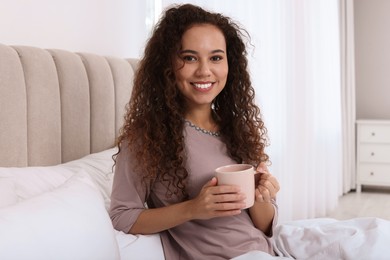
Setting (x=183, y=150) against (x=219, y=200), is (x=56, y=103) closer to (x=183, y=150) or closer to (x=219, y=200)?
(x=183, y=150)

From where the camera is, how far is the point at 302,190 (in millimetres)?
3721

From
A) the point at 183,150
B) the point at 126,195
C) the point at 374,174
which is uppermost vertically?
the point at 183,150

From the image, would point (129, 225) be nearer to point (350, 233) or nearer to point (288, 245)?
point (288, 245)

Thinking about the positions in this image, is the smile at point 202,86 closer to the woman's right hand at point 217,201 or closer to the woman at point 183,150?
the woman at point 183,150

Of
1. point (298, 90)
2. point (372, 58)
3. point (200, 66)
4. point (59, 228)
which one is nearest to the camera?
point (59, 228)

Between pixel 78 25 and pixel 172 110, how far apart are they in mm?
973

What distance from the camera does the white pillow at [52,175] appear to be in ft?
4.37

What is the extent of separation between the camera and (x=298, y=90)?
367 centimetres

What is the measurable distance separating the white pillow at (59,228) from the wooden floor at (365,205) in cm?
324

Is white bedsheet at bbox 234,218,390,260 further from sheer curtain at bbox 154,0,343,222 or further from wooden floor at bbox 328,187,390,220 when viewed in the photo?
wooden floor at bbox 328,187,390,220

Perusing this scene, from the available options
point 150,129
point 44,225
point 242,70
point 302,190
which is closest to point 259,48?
point 302,190

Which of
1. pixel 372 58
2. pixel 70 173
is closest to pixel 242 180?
pixel 70 173

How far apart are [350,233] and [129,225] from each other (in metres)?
0.62

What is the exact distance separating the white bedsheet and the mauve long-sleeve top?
0.07 metres
